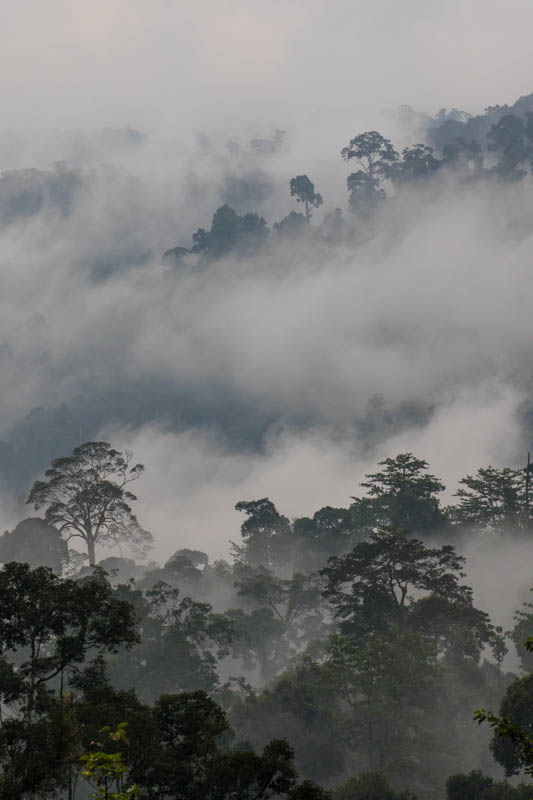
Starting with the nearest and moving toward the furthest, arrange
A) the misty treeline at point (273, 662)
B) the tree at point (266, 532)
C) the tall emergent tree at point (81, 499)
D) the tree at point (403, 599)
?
the misty treeline at point (273, 662) < the tree at point (403, 599) < the tall emergent tree at point (81, 499) < the tree at point (266, 532)

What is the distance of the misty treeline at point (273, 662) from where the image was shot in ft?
75.0

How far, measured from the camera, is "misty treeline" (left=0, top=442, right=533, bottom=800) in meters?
22.9

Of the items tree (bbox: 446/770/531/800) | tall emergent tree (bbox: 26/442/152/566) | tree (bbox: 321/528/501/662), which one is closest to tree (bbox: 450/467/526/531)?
tree (bbox: 321/528/501/662)

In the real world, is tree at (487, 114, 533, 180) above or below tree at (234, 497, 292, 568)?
above

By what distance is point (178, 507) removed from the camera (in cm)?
18200

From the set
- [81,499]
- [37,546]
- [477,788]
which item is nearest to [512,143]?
[81,499]

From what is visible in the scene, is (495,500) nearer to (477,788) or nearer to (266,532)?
(266,532)

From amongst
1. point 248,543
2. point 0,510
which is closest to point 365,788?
point 248,543

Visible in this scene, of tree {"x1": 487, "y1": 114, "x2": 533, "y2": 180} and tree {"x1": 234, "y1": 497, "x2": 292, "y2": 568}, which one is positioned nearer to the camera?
tree {"x1": 234, "y1": 497, "x2": 292, "y2": 568}

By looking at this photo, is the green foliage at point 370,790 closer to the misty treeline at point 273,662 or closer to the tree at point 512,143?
the misty treeline at point 273,662

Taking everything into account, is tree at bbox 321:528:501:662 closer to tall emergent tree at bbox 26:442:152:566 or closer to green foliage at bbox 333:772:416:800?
green foliage at bbox 333:772:416:800

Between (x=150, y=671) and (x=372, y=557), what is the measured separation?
18.1 metres

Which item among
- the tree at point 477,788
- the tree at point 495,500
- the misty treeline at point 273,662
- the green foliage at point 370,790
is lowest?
the tree at point 477,788

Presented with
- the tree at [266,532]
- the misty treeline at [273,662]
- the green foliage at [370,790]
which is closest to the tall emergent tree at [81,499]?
the misty treeline at [273,662]
